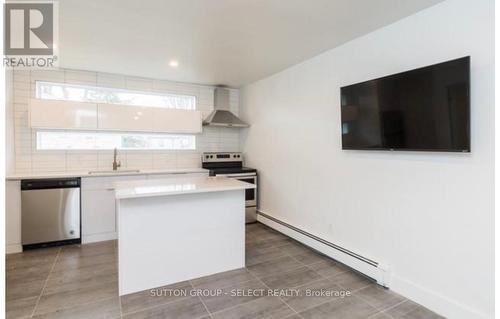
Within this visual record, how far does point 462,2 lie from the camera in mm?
1941

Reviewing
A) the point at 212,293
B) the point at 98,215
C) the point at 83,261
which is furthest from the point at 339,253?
the point at 98,215

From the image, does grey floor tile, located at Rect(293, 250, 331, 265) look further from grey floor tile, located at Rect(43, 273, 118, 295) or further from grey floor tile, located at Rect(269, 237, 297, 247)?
grey floor tile, located at Rect(43, 273, 118, 295)

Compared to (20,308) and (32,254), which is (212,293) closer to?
(20,308)

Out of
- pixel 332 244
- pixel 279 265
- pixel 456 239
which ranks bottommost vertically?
pixel 279 265

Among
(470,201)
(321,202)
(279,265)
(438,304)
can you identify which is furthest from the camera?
(321,202)

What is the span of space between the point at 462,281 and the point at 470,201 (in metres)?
0.62

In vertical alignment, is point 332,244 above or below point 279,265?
above

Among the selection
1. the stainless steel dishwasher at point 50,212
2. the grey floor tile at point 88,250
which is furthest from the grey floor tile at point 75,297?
the stainless steel dishwasher at point 50,212

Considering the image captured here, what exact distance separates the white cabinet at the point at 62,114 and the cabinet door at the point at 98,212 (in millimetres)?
1013

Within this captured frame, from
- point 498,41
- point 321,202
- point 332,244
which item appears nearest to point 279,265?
point 332,244

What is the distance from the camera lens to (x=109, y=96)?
14.0 feet

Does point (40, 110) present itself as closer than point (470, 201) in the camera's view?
No

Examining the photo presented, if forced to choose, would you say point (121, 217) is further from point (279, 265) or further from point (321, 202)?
point (321, 202)

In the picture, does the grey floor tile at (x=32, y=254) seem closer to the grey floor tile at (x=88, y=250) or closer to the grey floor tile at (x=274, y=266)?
the grey floor tile at (x=88, y=250)
